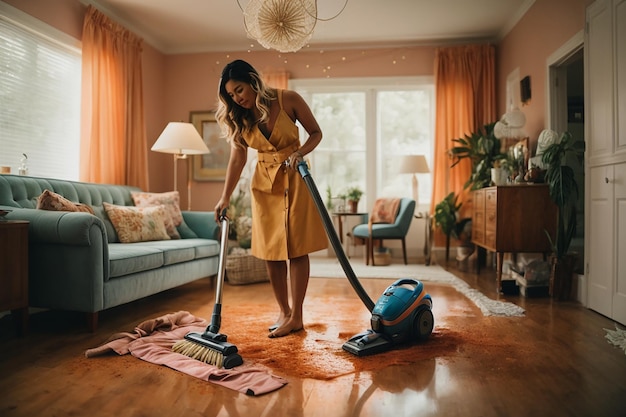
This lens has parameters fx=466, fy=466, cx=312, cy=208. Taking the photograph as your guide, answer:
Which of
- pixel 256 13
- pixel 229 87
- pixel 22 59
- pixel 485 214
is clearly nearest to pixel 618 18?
pixel 485 214

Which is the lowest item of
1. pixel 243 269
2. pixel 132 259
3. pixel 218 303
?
pixel 243 269

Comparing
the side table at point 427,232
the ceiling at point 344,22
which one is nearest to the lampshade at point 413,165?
the side table at point 427,232

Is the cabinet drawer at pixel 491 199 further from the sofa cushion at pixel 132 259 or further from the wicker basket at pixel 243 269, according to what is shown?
the sofa cushion at pixel 132 259

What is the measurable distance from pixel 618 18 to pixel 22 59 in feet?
14.4

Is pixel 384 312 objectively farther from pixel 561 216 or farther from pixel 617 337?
pixel 561 216

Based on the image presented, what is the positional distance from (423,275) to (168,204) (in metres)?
2.50

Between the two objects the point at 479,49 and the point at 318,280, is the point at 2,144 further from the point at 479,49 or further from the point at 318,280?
the point at 479,49

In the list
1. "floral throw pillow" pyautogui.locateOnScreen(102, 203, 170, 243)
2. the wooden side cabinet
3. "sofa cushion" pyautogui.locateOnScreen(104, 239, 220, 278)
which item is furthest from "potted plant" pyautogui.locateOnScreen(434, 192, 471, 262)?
the wooden side cabinet

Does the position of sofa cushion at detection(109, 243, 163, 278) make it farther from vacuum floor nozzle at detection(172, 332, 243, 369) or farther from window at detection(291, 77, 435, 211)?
window at detection(291, 77, 435, 211)

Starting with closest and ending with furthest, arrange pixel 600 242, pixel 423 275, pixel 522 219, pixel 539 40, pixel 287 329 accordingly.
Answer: pixel 287 329 < pixel 600 242 < pixel 522 219 < pixel 539 40 < pixel 423 275

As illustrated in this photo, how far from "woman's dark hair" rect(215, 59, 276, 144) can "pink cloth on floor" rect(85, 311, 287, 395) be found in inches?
41.2

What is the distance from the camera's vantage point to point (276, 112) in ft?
A: 7.64

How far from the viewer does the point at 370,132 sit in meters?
6.16

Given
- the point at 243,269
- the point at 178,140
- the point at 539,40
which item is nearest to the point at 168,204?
the point at 178,140
